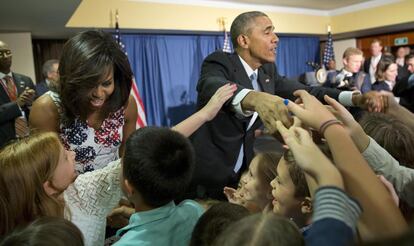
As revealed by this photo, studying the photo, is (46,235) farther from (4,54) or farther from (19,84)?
(19,84)

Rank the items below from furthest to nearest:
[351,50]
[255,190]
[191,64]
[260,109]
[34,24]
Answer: [191,64]
[351,50]
[34,24]
[255,190]
[260,109]

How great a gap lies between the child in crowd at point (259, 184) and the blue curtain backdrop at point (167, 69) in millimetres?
4226


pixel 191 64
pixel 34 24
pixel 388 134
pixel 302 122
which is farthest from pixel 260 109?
pixel 191 64

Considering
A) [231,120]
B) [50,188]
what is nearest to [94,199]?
[50,188]

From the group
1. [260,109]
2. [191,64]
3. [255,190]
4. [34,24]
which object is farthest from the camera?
[191,64]

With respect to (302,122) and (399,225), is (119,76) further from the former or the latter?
(399,225)

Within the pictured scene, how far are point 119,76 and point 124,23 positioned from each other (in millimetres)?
3470

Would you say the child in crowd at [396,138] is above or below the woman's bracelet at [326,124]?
below

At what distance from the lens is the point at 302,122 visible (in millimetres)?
886

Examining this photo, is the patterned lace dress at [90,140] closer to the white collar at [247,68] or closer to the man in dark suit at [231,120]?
the man in dark suit at [231,120]

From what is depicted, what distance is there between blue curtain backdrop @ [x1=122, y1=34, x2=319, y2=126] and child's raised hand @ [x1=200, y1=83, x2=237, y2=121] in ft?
13.7

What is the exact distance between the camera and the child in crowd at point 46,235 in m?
0.81

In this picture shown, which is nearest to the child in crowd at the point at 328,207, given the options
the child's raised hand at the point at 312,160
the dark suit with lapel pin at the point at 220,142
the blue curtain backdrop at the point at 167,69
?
the child's raised hand at the point at 312,160

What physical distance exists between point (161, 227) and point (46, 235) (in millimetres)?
278
